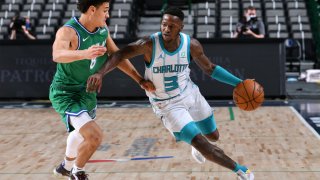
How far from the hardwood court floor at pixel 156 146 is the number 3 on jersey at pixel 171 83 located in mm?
994

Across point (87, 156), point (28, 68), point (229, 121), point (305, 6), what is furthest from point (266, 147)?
point (305, 6)

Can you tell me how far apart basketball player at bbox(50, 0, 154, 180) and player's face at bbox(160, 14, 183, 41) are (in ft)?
1.68

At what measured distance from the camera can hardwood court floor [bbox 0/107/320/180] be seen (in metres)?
6.37

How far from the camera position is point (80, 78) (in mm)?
5508

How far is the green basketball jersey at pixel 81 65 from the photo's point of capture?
5309 millimetres

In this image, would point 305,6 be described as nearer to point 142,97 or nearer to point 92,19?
point 142,97

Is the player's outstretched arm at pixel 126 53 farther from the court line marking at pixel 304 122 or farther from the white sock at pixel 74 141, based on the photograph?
the court line marking at pixel 304 122

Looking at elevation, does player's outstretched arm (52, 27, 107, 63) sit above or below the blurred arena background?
above

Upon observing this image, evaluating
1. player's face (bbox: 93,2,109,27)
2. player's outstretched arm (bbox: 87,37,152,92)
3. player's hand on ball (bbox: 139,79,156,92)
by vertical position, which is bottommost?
player's hand on ball (bbox: 139,79,156,92)

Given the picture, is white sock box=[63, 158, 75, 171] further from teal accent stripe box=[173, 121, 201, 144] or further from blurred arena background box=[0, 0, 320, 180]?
teal accent stripe box=[173, 121, 201, 144]

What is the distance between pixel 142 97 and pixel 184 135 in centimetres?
815

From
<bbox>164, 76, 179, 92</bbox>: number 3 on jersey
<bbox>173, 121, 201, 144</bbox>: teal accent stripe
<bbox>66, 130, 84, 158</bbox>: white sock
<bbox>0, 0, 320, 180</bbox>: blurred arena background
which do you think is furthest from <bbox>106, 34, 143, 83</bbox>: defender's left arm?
<bbox>0, 0, 320, 180</bbox>: blurred arena background

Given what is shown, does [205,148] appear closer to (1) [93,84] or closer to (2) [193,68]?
(1) [93,84]

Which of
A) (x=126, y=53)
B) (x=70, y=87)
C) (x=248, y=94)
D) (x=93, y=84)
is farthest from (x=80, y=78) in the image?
(x=248, y=94)
